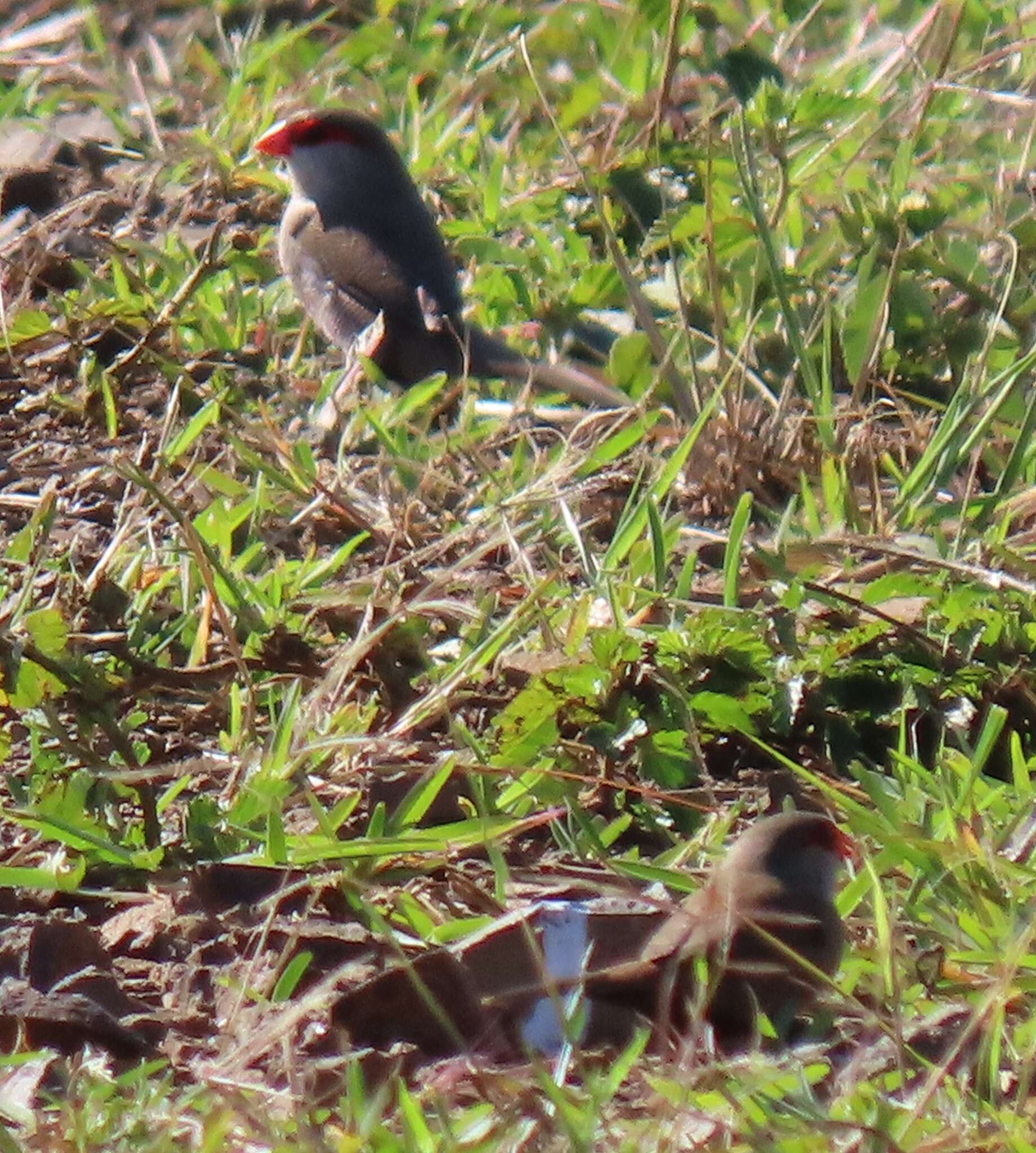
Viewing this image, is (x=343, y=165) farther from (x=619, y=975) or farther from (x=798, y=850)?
(x=619, y=975)

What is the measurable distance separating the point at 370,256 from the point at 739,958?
350 centimetres

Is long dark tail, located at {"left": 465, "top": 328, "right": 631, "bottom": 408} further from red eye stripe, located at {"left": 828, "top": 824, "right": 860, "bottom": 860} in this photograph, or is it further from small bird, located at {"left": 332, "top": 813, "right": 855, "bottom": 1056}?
small bird, located at {"left": 332, "top": 813, "right": 855, "bottom": 1056}

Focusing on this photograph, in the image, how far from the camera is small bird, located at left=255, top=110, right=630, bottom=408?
5.37 meters

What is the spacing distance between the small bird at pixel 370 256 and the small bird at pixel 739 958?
2.40 m

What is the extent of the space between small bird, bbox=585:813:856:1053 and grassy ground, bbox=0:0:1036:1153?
7 cm

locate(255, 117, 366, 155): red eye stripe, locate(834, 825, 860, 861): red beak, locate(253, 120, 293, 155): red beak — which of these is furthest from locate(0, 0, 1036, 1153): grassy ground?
locate(255, 117, 366, 155): red eye stripe

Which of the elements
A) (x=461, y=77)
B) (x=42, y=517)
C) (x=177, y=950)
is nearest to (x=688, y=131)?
(x=461, y=77)

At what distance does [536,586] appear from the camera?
374cm

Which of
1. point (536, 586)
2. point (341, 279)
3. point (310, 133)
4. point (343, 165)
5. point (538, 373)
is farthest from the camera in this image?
point (310, 133)

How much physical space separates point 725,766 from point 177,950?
1.05 m

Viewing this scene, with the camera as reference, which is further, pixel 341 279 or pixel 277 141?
pixel 277 141

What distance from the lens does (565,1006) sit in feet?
9.25

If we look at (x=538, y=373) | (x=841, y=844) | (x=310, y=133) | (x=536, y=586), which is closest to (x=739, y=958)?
(x=841, y=844)

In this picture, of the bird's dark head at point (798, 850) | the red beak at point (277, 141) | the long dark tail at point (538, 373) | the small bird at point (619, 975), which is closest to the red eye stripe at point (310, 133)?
the red beak at point (277, 141)
